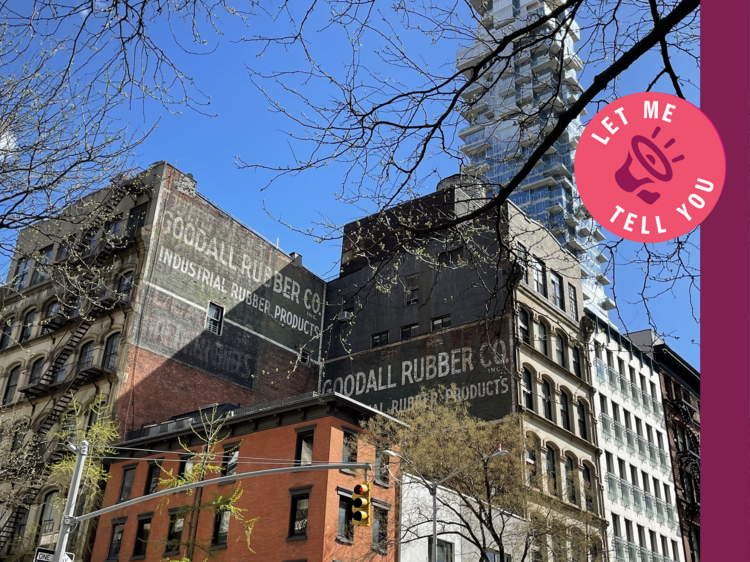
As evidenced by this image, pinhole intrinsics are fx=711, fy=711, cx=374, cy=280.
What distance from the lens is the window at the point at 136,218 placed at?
46031 millimetres

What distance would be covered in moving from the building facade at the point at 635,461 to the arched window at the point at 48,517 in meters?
33.0

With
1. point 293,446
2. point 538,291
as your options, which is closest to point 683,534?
point 538,291

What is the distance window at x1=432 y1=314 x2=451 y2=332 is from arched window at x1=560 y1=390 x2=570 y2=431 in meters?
8.60


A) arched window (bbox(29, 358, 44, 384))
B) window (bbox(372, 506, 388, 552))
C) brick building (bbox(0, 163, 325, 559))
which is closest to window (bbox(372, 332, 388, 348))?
brick building (bbox(0, 163, 325, 559))

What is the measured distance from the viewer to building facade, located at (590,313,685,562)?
47219 mm

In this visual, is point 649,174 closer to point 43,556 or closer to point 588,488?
point 43,556

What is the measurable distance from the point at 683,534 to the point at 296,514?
36.2 meters

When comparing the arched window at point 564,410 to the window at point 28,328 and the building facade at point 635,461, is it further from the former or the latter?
the window at point 28,328

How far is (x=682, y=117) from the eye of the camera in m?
4.12

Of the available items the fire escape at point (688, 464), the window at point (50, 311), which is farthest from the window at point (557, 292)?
the window at point (50, 311)

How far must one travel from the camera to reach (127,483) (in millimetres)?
39844

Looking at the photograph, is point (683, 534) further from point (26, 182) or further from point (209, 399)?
point (26, 182)

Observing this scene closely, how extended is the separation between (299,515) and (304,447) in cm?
351

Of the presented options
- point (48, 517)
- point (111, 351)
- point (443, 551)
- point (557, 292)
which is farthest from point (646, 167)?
point (557, 292)
